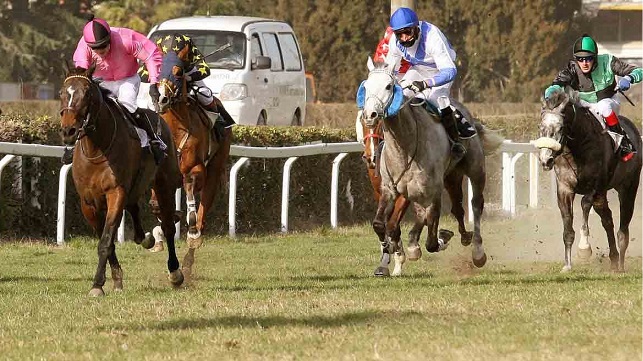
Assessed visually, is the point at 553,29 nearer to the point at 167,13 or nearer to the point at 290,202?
the point at 167,13

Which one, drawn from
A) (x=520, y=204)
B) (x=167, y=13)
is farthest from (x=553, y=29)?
(x=520, y=204)

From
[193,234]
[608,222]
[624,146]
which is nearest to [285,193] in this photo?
[193,234]

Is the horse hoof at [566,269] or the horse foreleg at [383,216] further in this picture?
the horse hoof at [566,269]

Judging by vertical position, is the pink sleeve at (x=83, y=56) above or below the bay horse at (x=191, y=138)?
above

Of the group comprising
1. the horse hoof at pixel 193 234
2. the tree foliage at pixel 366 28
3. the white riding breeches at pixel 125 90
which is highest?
the white riding breeches at pixel 125 90

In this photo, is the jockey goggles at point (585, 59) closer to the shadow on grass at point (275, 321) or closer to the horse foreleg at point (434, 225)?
the horse foreleg at point (434, 225)

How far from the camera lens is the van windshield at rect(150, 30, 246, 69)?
19.6m

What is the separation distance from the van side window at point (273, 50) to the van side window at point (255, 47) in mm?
231

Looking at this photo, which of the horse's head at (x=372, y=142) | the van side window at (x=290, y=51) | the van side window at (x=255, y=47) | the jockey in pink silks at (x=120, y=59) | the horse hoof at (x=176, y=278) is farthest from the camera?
the van side window at (x=290, y=51)

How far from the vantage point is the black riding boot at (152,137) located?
35.8 feet

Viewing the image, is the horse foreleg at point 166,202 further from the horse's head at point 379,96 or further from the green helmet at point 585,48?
the green helmet at point 585,48

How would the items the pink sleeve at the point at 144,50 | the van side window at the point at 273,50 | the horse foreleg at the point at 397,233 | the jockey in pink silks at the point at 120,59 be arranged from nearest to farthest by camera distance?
1. the jockey in pink silks at the point at 120,59
2. the pink sleeve at the point at 144,50
3. the horse foreleg at the point at 397,233
4. the van side window at the point at 273,50

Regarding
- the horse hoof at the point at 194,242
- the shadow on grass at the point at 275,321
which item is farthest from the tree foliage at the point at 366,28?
the shadow on grass at the point at 275,321

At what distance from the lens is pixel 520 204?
794 inches
